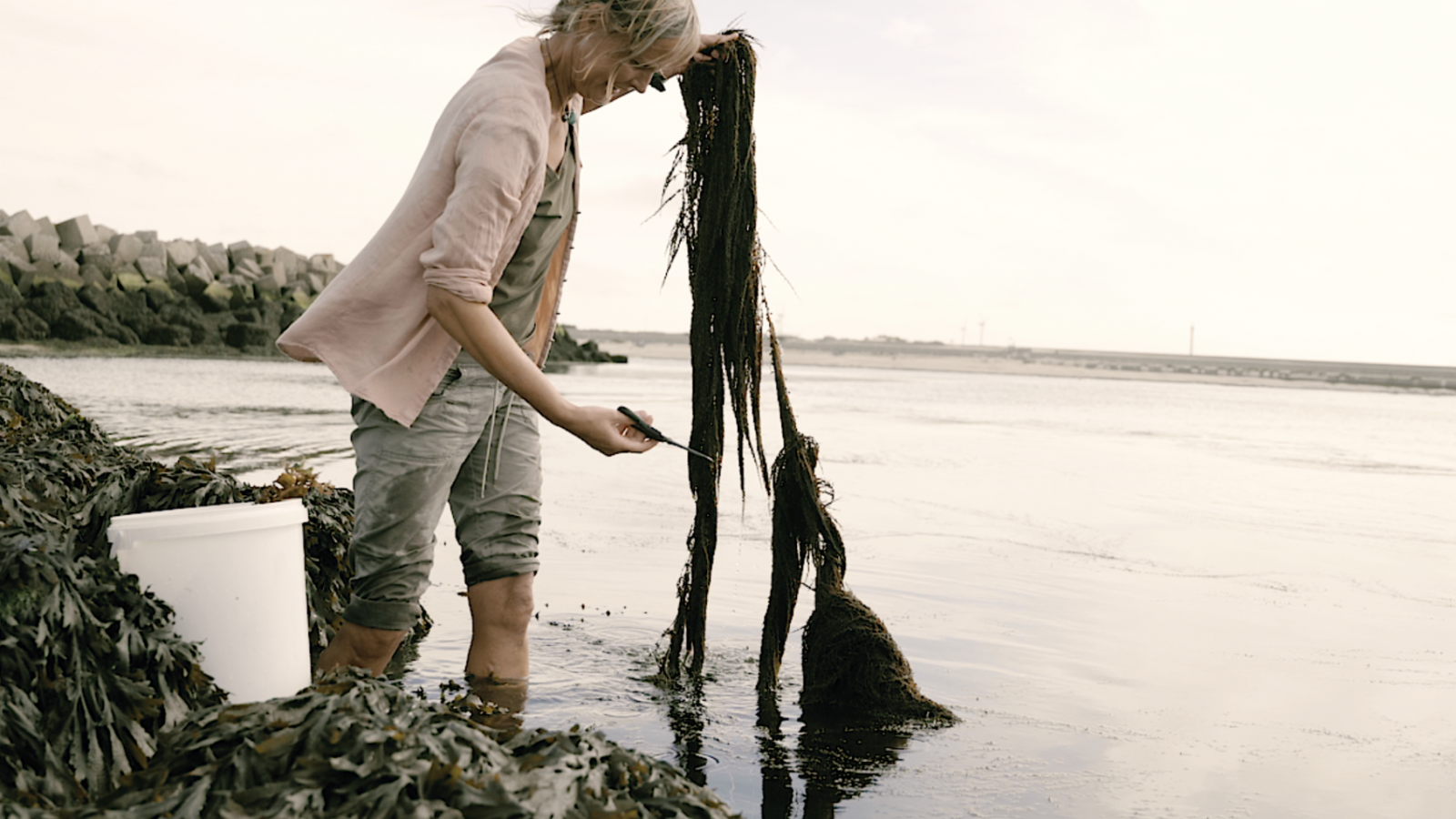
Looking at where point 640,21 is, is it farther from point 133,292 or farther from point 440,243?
point 133,292

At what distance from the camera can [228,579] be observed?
87.6 inches

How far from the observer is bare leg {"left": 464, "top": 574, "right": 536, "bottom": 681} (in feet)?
10.3

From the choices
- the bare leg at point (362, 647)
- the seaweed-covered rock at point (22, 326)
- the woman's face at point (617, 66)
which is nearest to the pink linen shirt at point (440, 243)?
the woman's face at point (617, 66)

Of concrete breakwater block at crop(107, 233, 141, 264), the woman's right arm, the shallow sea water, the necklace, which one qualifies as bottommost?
the shallow sea water

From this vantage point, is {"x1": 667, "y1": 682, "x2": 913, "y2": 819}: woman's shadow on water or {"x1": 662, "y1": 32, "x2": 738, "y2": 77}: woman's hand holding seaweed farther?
{"x1": 662, "y1": 32, "x2": 738, "y2": 77}: woman's hand holding seaweed

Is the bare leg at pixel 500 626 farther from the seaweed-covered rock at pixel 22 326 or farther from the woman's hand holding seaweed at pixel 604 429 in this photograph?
the seaweed-covered rock at pixel 22 326

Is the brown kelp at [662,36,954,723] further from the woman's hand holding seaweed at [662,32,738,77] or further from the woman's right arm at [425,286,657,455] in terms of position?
the woman's right arm at [425,286,657,455]

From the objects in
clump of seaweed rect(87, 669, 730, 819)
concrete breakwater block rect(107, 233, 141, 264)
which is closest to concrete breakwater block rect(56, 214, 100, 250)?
concrete breakwater block rect(107, 233, 141, 264)

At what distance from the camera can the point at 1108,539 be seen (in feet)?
26.6

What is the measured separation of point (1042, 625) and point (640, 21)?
387cm

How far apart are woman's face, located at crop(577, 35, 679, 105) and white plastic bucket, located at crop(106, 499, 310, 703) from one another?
4.00ft

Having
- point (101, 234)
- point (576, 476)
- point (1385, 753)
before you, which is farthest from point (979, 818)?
point (101, 234)

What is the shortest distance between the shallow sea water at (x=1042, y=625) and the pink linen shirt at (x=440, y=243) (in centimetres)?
137

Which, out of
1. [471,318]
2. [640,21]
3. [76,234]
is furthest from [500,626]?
[76,234]
